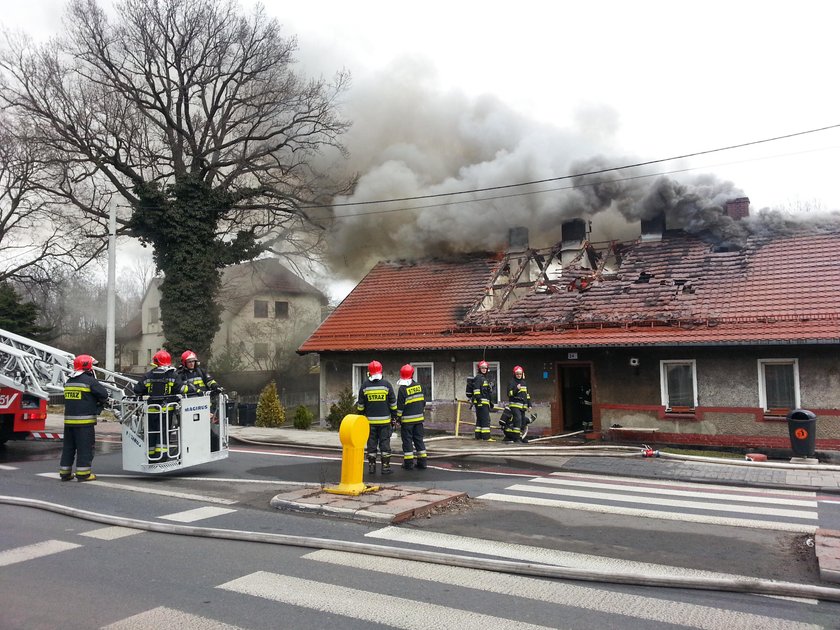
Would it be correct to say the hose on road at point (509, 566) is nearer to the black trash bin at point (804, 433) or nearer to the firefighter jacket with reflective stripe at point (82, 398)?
the firefighter jacket with reflective stripe at point (82, 398)

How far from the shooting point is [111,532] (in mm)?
6348

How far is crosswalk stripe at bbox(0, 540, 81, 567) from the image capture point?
215 inches

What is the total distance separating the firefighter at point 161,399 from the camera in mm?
9320

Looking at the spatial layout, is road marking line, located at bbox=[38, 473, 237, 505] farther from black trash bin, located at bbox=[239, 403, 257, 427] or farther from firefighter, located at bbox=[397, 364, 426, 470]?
black trash bin, located at bbox=[239, 403, 257, 427]

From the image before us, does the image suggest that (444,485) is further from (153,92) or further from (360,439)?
(153,92)

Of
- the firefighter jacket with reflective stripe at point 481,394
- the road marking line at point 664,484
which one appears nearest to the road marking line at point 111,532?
the road marking line at point 664,484

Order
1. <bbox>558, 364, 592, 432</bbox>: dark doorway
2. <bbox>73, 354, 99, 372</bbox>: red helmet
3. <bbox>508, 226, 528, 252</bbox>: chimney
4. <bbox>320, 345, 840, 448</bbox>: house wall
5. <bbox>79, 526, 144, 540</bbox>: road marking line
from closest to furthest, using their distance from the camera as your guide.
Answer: <bbox>79, 526, 144, 540</bbox>: road marking line, <bbox>73, 354, 99, 372</bbox>: red helmet, <bbox>320, 345, 840, 448</bbox>: house wall, <bbox>558, 364, 592, 432</bbox>: dark doorway, <bbox>508, 226, 528, 252</bbox>: chimney

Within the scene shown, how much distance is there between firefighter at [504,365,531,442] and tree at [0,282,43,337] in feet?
72.7

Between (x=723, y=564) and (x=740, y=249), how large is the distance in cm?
1239

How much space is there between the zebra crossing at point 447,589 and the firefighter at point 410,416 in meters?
4.27

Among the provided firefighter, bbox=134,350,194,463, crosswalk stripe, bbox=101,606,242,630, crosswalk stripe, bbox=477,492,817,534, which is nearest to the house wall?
crosswalk stripe, bbox=477,492,817,534

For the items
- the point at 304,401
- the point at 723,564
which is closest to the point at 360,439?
the point at 723,564

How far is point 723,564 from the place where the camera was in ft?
17.5

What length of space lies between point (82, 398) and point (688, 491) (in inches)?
337
